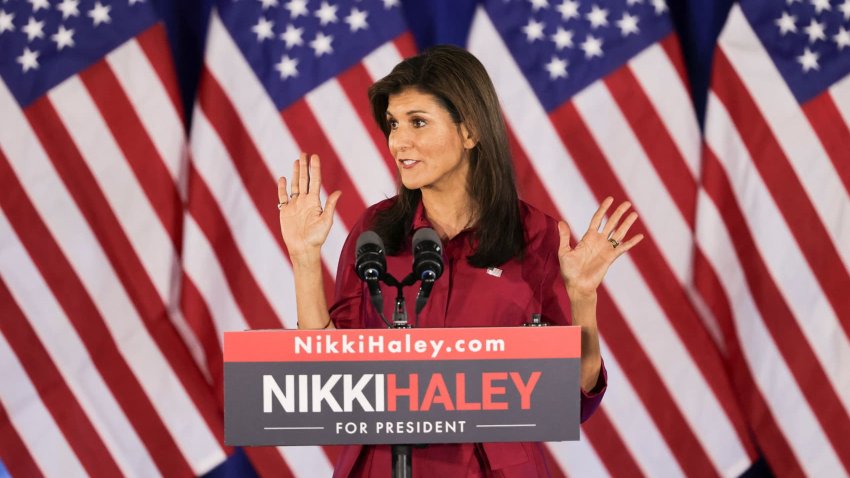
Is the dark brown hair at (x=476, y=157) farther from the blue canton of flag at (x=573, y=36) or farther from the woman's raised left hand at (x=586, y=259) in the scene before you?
the blue canton of flag at (x=573, y=36)

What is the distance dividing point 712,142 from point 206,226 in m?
1.75

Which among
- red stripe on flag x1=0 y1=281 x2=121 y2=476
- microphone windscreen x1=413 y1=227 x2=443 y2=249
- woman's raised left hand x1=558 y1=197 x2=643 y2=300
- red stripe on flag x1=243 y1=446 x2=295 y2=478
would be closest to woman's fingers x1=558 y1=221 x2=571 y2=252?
woman's raised left hand x1=558 y1=197 x2=643 y2=300

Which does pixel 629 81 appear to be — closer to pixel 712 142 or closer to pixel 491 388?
pixel 712 142

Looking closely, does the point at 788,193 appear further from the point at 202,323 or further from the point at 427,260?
the point at 427,260

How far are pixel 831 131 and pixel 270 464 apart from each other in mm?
2222

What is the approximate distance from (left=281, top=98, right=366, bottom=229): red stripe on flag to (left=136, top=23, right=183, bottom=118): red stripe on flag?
374 millimetres

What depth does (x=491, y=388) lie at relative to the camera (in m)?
1.50

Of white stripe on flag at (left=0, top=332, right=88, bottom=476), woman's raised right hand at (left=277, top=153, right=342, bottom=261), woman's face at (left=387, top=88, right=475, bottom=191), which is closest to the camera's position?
woman's raised right hand at (left=277, top=153, right=342, bottom=261)

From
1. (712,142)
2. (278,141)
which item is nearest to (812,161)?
(712,142)

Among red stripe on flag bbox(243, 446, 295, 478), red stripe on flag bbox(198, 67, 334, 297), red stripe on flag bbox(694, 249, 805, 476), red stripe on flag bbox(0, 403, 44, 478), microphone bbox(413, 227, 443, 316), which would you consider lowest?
red stripe on flag bbox(694, 249, 805, 476)

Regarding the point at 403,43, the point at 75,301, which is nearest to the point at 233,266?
the point at 75,301

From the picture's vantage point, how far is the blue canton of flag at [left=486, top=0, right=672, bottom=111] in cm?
351

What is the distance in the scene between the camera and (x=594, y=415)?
11.5 ft

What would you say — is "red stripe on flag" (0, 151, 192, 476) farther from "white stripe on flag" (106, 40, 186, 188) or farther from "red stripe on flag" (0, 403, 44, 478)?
"white stripe on flag" (106, 40, 186, 188)
